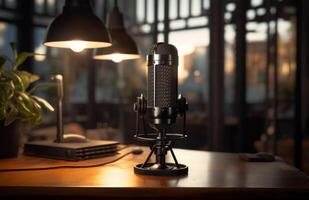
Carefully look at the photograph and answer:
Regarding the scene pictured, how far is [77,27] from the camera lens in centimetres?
205

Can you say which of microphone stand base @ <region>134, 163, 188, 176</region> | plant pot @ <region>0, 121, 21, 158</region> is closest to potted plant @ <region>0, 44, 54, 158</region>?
plant pot @ <region>0, 121, 21, 158</region>

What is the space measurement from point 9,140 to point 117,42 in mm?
865

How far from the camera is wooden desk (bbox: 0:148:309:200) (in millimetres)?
1494

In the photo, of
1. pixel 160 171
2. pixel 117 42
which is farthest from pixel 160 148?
pixel 117 42

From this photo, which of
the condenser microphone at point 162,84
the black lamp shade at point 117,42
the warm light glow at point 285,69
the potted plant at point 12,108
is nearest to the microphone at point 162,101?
the condenser microphone at point 162,84

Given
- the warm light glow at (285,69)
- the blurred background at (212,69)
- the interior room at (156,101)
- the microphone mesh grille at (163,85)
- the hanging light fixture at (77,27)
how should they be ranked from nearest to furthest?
the interior room at (156,101)
the microphone mesh grille at (163,85)
the hanging light fixture at (77,27)
the blurred background at (212,69)
the warm light glow at (285,69)

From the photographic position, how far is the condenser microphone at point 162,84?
6.06 ft

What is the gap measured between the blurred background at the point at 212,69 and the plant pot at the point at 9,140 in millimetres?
312

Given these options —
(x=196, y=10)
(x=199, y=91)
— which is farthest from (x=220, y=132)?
(x=199, y=91)

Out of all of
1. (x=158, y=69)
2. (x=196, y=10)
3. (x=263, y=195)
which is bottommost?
(x=263, y=195)

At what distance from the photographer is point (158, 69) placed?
185 cm

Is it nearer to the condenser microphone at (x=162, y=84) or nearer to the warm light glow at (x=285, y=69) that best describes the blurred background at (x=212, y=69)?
the warm light glow at (x=285, y=69)

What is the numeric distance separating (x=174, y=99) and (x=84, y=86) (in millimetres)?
3529

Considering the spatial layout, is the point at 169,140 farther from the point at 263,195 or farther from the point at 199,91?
the point at 199,91
